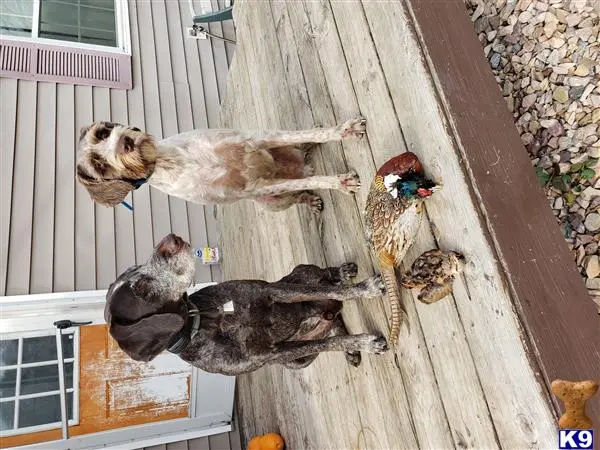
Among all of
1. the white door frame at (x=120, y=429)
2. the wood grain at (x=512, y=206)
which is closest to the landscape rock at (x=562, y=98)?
the wood grain at (x=512, y=206)

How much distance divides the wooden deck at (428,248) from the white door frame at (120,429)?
1.41 meters

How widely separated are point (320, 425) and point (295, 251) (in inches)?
40.6

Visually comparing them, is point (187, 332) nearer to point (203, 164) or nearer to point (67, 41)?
point (203, 164)

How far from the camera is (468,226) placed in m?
1.51

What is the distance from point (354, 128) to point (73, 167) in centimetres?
308

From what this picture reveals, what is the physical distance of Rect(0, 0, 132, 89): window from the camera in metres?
4.25

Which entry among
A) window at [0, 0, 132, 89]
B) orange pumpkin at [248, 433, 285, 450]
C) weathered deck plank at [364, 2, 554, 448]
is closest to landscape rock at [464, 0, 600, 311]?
weathered deck plank at [364, 2, 554, 448]

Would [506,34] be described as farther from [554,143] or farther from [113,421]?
[113,421]

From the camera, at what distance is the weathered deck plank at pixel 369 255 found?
1.45 meters

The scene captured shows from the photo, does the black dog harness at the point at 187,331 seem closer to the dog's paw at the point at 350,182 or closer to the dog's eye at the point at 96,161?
the dog's eye at the point at 96,161

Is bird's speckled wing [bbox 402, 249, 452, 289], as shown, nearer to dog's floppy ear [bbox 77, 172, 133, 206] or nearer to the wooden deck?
the wooden deck

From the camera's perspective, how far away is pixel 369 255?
207 centimetres

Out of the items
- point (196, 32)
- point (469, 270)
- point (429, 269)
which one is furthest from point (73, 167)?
point (469, 270)

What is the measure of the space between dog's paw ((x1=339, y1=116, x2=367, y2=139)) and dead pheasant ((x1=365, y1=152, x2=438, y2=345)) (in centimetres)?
42
